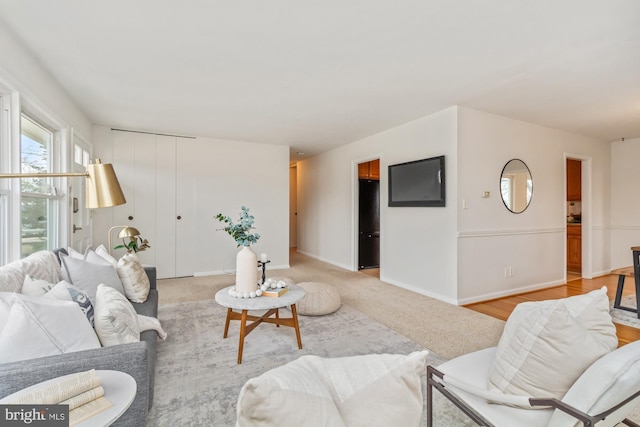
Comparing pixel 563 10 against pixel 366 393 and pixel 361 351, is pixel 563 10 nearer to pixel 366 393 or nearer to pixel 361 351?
pixel 366 393

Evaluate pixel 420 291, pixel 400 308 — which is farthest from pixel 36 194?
pixel 420 291

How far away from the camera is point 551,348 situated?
3.34 feet

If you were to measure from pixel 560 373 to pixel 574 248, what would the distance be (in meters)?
6.26

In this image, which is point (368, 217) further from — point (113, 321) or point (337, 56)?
point (113, 321)

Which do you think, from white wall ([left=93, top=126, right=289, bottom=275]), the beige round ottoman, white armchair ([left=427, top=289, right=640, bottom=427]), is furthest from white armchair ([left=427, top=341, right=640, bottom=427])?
white wall ([left=93, top=126, right=289, bottom=275])

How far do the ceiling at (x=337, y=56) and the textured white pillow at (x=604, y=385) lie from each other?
1890 millimetres

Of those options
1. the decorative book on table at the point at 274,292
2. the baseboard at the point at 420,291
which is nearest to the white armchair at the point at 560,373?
the decorative book on table at the point at 274,292

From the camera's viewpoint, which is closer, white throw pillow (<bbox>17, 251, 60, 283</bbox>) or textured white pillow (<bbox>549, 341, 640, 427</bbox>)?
textured white pillow (<bbox>549, 341, 640, 427</bbox>)

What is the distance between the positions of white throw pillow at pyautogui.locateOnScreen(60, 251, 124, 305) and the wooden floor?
12.1 feet

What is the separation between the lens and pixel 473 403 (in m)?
1.19

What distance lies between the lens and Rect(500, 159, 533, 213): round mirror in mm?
4062

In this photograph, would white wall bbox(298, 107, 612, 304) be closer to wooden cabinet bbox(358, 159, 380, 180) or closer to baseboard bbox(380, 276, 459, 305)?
baseboard bbox(380, 276, 459, 305)

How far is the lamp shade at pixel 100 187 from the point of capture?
1315mm

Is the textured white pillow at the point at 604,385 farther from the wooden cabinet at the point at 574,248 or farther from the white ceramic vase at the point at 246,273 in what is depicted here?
the wooden cabinet at the point at 574,248
